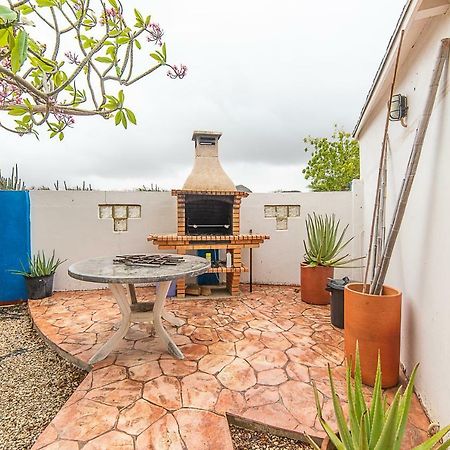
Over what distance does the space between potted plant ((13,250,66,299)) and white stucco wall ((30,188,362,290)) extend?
0.83 ft

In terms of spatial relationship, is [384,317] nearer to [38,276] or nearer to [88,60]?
[88,60]

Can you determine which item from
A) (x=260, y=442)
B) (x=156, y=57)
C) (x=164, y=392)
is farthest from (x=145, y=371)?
(x=156, y=57)

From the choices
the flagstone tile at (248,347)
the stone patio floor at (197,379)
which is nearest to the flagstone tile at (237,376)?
the stone patio floor at (197,379)

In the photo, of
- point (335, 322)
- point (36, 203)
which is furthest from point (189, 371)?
point (36, 203)

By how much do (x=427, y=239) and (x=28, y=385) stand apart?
3.51 meters

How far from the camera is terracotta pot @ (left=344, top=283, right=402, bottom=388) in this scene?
86.6 inches

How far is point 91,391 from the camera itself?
7.18ft

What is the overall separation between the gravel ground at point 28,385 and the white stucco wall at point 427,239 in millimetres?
2717

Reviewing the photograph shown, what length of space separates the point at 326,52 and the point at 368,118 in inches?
59.8

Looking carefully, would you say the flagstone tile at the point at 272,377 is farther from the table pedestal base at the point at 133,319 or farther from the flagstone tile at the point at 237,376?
the table pedestal base at the point at 133,319

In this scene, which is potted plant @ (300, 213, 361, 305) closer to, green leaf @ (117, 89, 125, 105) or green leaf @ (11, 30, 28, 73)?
green leaf @ (117, 89, 125, 105)

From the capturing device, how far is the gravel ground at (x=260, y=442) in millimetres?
1737

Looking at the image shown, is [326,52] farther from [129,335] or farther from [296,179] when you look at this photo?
[296,179]

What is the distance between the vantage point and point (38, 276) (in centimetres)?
474
